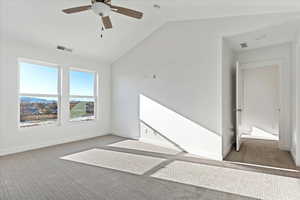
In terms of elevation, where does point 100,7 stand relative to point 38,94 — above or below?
above

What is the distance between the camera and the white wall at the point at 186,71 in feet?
12.9

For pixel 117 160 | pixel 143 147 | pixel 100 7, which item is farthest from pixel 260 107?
pixel 100 7

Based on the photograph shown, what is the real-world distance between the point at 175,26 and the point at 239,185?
3.89m

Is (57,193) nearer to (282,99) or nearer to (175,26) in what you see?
(175,26)

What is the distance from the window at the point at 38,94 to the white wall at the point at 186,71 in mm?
2180

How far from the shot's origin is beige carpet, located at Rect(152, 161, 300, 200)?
245cm

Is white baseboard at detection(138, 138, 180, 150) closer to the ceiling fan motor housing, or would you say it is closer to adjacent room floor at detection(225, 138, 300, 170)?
adjacent room floor at detection(225, 138, 300, 170)

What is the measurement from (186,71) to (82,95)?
355 cm

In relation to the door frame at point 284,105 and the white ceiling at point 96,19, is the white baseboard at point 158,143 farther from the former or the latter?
the white ceiling at point 96,19

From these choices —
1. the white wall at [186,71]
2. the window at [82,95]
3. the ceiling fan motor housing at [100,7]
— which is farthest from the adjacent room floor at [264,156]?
the window at [82,95]

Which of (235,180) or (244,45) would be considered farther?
(244,45)

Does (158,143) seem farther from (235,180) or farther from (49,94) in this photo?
(49,94)

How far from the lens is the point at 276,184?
106 inches

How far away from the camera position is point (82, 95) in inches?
234
